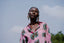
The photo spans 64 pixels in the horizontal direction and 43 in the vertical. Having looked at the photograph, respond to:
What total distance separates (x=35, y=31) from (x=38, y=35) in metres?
0.11

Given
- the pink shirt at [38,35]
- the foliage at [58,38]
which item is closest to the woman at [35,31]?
the pink shirt at [38,35]

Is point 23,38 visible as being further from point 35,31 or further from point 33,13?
point 33,13

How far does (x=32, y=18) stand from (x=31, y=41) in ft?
1.59

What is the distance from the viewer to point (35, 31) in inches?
185

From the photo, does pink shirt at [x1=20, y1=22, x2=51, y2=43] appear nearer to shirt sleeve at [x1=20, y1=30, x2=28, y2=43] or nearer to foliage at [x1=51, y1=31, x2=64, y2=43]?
shirt sleeve at [x1=20, y1=30, x2=28, y2=43]

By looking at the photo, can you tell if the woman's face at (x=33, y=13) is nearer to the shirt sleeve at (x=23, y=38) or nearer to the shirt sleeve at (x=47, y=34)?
the shirt sleeve at (x=47, y=34)

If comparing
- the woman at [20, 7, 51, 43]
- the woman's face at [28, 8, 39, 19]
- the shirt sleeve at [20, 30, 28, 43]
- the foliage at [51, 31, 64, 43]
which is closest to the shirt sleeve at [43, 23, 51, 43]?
the woman at [20, 7, 51, 43]

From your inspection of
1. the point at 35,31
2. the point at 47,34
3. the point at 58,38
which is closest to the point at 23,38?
the point at 35,31

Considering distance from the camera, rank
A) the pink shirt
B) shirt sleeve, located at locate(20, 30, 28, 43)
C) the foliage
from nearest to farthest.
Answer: the pink shirt → shirt sleeve, located at locate(20, 30, 28, 43) → the foliage

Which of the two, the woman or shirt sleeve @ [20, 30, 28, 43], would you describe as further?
shirt sleeve @ [20, 30, 28, 43]

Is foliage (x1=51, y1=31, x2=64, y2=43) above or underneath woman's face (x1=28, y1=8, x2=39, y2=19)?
underneath

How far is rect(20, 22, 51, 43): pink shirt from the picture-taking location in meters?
4.61

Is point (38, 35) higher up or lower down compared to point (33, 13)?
lower down

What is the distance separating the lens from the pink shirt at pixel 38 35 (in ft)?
15.1
